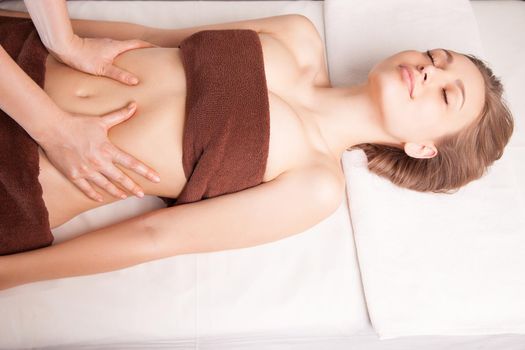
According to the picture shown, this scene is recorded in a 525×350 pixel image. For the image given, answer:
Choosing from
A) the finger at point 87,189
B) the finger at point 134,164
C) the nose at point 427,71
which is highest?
the nose at point 427,71

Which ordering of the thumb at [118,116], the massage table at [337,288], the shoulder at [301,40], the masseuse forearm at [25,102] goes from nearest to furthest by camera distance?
the masseuse forearm at [25,102]
the thumb at [118,116]
the massage table at [337,288]
the shoulder at [301,40]

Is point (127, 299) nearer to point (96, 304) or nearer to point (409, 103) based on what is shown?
point (96, 304)

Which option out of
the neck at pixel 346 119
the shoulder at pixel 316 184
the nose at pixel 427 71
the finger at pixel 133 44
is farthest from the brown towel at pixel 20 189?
the nose at pixel 427 71

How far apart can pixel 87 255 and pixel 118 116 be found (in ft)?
1.23

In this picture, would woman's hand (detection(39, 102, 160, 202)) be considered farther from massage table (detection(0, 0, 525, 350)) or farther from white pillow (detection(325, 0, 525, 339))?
white pillow (detection(325, 0, 525, 339))

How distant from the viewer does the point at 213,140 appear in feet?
3.97

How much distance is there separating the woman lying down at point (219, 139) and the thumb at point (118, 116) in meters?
0.03

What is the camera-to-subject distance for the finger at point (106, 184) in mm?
1199

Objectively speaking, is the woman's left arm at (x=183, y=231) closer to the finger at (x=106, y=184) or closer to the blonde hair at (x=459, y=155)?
the finger at (x=106, y=184)

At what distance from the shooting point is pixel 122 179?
1.21 metres

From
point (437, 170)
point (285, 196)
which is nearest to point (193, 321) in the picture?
point (285, 196)

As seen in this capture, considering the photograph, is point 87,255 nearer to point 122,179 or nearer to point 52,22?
point 122,179

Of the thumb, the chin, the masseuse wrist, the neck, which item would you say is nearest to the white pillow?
the neck

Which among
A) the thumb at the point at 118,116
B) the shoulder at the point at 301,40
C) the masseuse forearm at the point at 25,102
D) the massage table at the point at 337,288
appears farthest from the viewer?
the shoulder at the point at 301,40
